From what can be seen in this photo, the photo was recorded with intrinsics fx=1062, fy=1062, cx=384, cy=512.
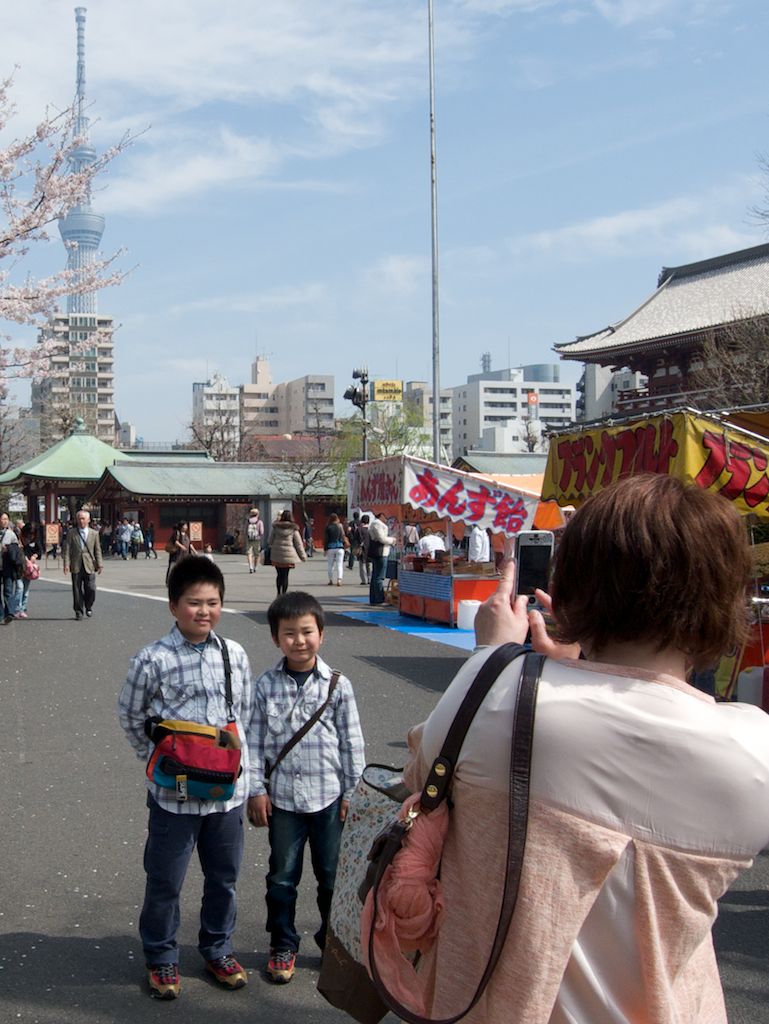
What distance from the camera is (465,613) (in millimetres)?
15398

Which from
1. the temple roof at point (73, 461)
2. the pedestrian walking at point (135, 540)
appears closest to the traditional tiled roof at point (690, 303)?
the pedestrian walking at point (135, 540)

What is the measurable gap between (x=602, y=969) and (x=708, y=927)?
17cm

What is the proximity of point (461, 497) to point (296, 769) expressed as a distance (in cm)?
1158

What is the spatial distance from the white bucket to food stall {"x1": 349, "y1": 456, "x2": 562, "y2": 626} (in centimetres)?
22

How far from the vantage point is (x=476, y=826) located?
1.61 meters

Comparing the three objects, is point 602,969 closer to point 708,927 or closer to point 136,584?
point 708,927

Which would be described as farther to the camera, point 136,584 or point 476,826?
point 136,584

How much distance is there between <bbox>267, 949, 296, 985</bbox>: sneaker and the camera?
3910 mm

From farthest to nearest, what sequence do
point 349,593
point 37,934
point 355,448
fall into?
point 355,448
point 349,593
point 37,934

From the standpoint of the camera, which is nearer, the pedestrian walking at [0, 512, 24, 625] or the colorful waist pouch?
the colorful waist pouch

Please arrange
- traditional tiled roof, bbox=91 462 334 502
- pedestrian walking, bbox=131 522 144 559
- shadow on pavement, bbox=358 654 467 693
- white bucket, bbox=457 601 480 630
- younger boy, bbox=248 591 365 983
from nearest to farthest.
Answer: younger boy, bbox=248 591 365 983 < shadow on pavement, bbox=358 654 467 693 < white bucket, bbox=457 601 480 630 < pedestrian walking, bbox=131 522 144 559 < traditional tiled roof, bbox=91 462 334 502

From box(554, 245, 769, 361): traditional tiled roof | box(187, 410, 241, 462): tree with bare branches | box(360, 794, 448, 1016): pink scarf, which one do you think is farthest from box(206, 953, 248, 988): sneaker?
box(187, 410, 241, 462): tree with bare branches

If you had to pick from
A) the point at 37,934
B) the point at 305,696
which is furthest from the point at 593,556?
the point at 37,934

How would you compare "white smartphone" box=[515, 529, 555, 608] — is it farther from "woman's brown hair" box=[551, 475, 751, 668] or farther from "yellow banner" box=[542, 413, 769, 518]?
"yellow banner" box=[542, 413, 769, 518]
